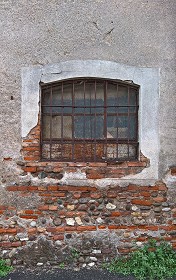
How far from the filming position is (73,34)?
3.78 m

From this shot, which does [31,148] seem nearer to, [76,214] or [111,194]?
[76,214]

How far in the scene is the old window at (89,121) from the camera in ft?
12.9

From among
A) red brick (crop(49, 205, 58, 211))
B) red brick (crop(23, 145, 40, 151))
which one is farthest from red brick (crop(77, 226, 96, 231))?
red brick (crop(23, 145, 40, 151))

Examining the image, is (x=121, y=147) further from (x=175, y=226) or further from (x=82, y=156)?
(x=175, y=226)

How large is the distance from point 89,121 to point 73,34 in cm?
118

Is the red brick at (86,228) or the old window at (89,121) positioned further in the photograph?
the old window at (89,121)

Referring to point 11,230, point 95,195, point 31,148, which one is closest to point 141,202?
point 95,195

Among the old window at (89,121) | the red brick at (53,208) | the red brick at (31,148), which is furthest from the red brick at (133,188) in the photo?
the red brick at (31,148)

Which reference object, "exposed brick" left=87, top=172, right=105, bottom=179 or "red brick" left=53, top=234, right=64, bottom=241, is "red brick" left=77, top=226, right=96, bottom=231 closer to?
"red brick" left=53, top=234, right=64, bottom=241

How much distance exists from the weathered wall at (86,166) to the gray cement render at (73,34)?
13 millimetres

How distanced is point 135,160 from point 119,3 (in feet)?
6.93

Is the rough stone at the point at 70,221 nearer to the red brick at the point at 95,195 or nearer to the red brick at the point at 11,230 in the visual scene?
the red brick at the point at 95,195

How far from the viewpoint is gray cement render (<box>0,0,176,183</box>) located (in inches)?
148

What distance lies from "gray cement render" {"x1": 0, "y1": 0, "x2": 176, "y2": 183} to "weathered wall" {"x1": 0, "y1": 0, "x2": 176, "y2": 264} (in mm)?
13
